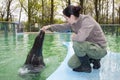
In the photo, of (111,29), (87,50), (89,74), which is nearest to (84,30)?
(87,50)

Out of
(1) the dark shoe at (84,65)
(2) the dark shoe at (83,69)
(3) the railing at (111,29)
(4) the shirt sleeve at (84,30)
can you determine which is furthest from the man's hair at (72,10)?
(3) the railing at (111,29)

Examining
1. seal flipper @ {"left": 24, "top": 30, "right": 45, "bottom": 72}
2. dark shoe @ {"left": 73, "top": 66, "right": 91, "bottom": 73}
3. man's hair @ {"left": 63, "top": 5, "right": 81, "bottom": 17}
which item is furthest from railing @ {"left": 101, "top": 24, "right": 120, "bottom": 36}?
man's hair @ {"left": 63, "top": 5, "right": 81, "bottom": 17}

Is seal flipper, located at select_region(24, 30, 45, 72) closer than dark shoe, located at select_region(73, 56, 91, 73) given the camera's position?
No

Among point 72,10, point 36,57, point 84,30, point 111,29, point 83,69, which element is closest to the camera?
point 84,30

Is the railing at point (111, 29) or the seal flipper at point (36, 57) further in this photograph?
the railing at point (111, 29)

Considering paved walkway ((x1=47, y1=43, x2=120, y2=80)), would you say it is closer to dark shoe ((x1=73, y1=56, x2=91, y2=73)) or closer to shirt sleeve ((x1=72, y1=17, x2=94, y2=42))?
dark shoe ((x1=73, y1=56, x2=91, y2=73))

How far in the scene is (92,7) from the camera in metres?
42.2

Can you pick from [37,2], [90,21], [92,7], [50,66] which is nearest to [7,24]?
[50,66]

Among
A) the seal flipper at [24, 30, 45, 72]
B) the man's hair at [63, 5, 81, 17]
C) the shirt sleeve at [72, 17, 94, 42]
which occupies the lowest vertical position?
the seal flipper at [24, 30, 45, 72]

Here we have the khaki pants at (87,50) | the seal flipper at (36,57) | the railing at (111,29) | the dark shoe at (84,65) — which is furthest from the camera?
the railing at (111,29)

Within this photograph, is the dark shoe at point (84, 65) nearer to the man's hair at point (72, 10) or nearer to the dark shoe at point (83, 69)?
the dark shoe at point (83, 69)

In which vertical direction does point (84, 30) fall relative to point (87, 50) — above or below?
above

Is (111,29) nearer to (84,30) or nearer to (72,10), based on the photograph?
(72,10)

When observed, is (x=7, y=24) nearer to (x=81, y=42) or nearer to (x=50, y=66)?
(x=50, y=66)
